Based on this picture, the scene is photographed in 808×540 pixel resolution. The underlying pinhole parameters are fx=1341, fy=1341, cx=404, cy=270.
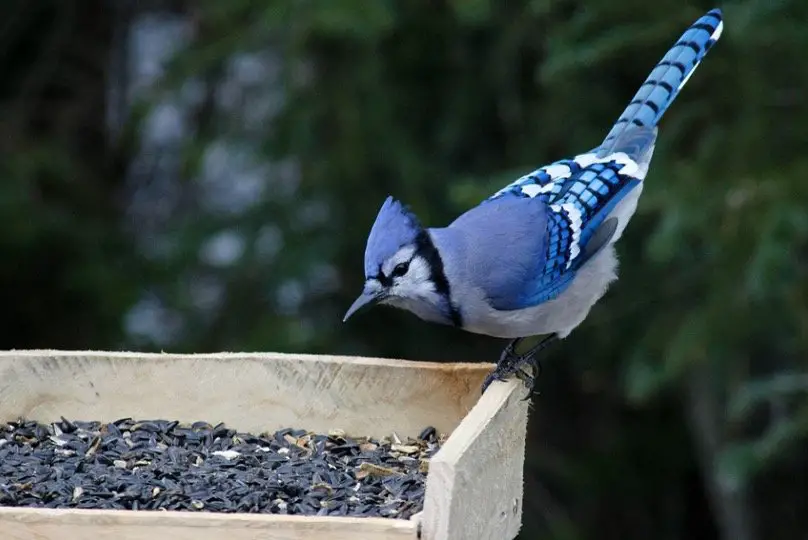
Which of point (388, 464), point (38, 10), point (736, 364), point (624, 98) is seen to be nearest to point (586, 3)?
→ point (624, 98)

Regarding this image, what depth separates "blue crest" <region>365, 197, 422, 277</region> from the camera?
2326mm

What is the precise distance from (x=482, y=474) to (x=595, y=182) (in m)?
1.12

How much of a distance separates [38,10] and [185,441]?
2.96m

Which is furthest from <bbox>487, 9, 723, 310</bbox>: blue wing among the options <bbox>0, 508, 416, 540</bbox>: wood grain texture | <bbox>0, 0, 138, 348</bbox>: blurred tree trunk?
<bbox>0, 0, 138, 348</bbox>: blurred tree trunk

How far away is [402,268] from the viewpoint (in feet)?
7.94

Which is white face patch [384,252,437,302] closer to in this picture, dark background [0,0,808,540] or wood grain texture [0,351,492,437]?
wood grain texture [0,351,492,437]

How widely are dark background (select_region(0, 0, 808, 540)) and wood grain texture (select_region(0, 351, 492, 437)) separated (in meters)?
0.91

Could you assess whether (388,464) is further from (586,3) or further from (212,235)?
(212,235)

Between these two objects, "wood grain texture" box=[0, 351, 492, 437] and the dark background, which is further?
the dark background

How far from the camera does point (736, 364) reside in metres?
3.66

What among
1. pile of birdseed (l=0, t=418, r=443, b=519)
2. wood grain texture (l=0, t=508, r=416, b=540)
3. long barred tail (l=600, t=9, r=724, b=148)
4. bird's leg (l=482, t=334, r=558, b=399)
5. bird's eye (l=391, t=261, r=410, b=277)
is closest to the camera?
wood grain texture (l=0, t=508, r=416, b=540)

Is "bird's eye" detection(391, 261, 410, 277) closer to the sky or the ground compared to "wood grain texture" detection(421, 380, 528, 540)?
closer to the sky

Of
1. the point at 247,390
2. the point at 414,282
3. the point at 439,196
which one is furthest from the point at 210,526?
the point at 439,196

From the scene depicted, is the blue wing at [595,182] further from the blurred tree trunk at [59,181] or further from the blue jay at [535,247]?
the blurred tree trunk at [59,181]
